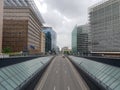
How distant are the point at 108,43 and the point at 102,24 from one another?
60.0 feet

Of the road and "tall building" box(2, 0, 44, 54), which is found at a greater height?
"tall building" box(2, 0, 44, 54)

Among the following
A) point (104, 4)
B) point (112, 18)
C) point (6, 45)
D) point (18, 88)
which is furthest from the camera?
point (104, 4)

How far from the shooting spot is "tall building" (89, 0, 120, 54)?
14575 cm

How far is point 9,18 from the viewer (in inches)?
5591

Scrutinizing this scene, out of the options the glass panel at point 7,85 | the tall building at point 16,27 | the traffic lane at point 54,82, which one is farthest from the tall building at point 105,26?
the glass panel at point 7,85

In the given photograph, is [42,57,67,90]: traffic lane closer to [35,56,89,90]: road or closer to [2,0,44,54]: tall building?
[35,56,89,90]: road

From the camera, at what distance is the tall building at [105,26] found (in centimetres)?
14575

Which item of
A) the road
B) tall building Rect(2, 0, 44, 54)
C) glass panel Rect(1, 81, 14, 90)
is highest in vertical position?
tall building Rect(2, 0, 44, 54)

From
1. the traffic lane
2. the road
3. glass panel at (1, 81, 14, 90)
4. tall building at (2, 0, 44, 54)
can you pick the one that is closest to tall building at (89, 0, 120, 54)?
tall building at (2, 0, 44, 54)

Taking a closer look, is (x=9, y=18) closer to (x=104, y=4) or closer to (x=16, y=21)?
(x=16, y=21)

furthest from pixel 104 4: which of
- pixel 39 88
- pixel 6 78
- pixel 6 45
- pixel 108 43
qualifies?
pixel 6 78

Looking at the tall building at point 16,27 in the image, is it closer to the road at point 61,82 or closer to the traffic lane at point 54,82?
the road at point 61,82

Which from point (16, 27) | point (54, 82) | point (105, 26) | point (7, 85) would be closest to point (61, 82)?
point (54, 82)

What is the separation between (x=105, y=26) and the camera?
161625 mm
